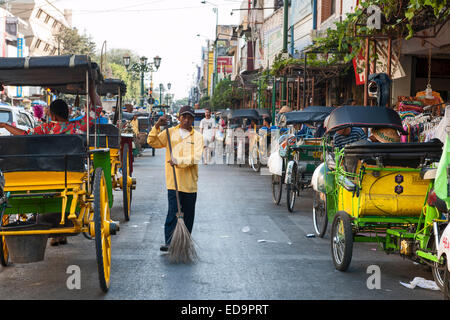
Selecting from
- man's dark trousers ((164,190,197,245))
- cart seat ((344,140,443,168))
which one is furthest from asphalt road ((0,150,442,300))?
cart seat ((344,140,443,168))

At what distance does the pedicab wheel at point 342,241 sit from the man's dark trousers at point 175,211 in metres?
1.88

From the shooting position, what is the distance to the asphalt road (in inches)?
242

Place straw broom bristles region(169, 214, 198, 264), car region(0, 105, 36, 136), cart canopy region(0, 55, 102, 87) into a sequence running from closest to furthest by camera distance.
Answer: cart canopy region(0, 55, 102, 87) < straw broom bristles region(169, 214, 198, 264) < car region(0, 105, 36, 136)

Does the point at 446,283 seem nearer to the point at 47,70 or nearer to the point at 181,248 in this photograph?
the point at 181,248

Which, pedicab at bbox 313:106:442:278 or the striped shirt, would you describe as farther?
the striped shirt

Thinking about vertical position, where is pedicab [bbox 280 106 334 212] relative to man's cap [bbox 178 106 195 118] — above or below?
below

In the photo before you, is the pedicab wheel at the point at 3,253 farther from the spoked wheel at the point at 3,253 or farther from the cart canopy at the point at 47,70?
the cart canopy at the point at 47,70

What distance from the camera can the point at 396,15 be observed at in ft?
33.2

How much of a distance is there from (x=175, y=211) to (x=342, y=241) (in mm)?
2135

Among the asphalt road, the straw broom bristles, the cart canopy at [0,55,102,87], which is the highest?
the cart canopy at [0,55,102,87]

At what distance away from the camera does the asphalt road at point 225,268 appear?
614cm

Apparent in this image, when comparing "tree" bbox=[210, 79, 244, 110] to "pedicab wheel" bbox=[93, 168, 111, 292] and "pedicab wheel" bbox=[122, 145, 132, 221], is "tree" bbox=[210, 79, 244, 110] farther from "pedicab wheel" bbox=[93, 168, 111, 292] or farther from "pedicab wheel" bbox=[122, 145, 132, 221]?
"pedicab wheel" bbox=[93, 168, 111, 292]

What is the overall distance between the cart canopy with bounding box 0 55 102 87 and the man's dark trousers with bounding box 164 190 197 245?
1.82 m
